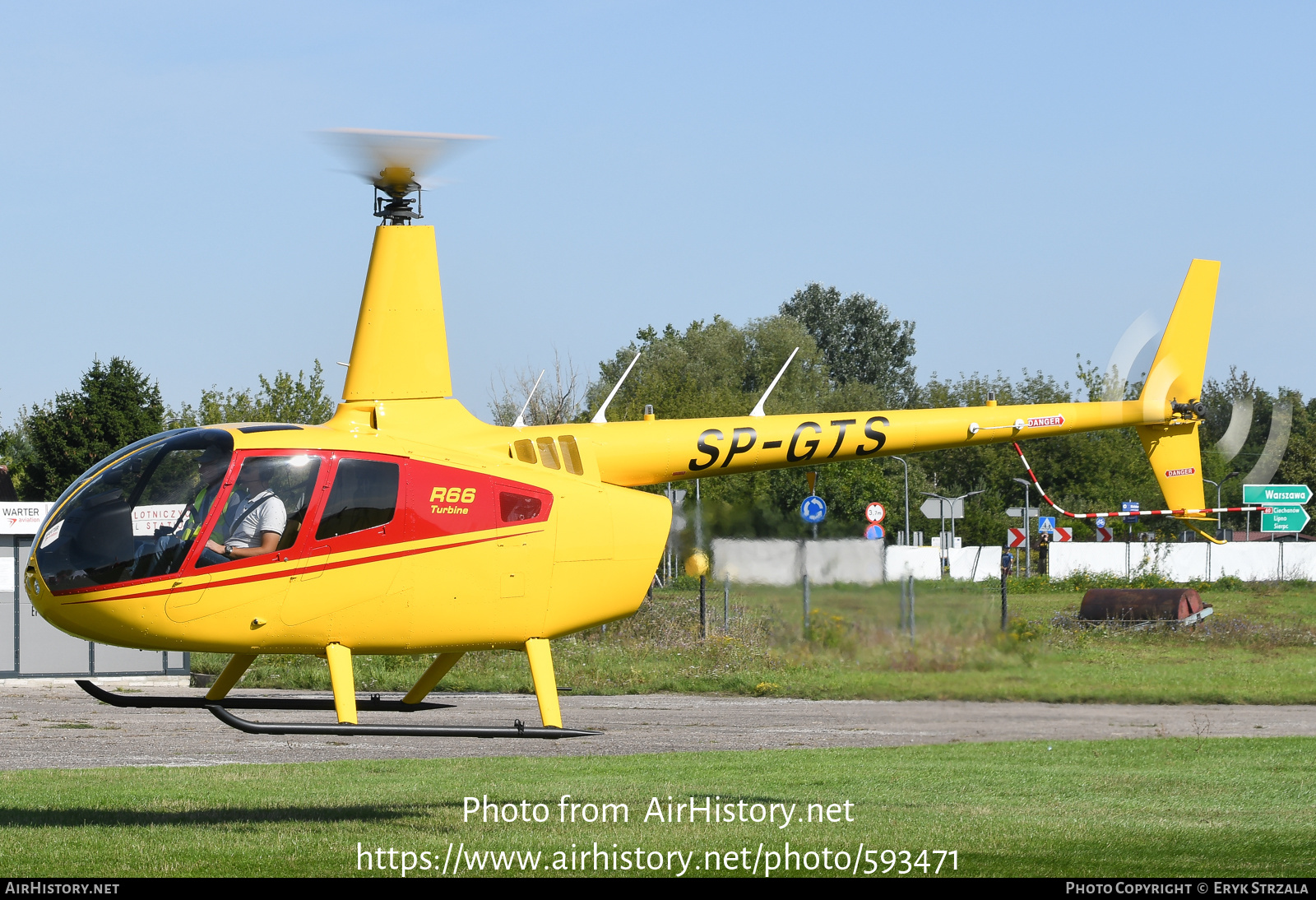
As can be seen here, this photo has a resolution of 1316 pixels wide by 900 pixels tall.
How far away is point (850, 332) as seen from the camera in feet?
342

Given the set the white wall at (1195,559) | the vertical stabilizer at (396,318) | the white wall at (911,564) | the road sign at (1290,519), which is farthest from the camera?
the white wall at (1195,559)

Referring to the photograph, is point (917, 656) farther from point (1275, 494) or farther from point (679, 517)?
point (1275, 494)

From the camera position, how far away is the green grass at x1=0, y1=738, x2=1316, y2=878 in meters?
11.7

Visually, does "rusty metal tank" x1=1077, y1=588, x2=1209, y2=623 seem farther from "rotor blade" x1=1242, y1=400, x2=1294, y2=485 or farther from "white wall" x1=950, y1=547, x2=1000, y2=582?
"rotor blade" x1=1242, y1=400, x2=1294, y2=485

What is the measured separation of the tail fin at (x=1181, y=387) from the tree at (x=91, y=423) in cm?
4674

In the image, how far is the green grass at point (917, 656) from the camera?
1293 centimetres

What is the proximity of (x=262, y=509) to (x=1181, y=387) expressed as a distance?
879cm

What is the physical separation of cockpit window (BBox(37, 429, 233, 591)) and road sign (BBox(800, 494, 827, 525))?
5400 millimetres

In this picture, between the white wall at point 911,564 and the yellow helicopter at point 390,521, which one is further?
the white wall at point 911,564

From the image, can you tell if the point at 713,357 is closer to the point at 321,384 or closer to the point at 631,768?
the point at 321,384

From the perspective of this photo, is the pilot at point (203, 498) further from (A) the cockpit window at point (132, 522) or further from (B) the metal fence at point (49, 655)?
(B) the metal fence at point (49, 655)

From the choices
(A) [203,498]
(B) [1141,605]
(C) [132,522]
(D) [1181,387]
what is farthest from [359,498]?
(B) [1141,605]

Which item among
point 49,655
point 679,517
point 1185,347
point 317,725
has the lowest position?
point 49,655

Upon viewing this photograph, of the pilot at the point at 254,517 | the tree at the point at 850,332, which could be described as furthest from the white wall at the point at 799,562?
the tree at the point at 850,332
